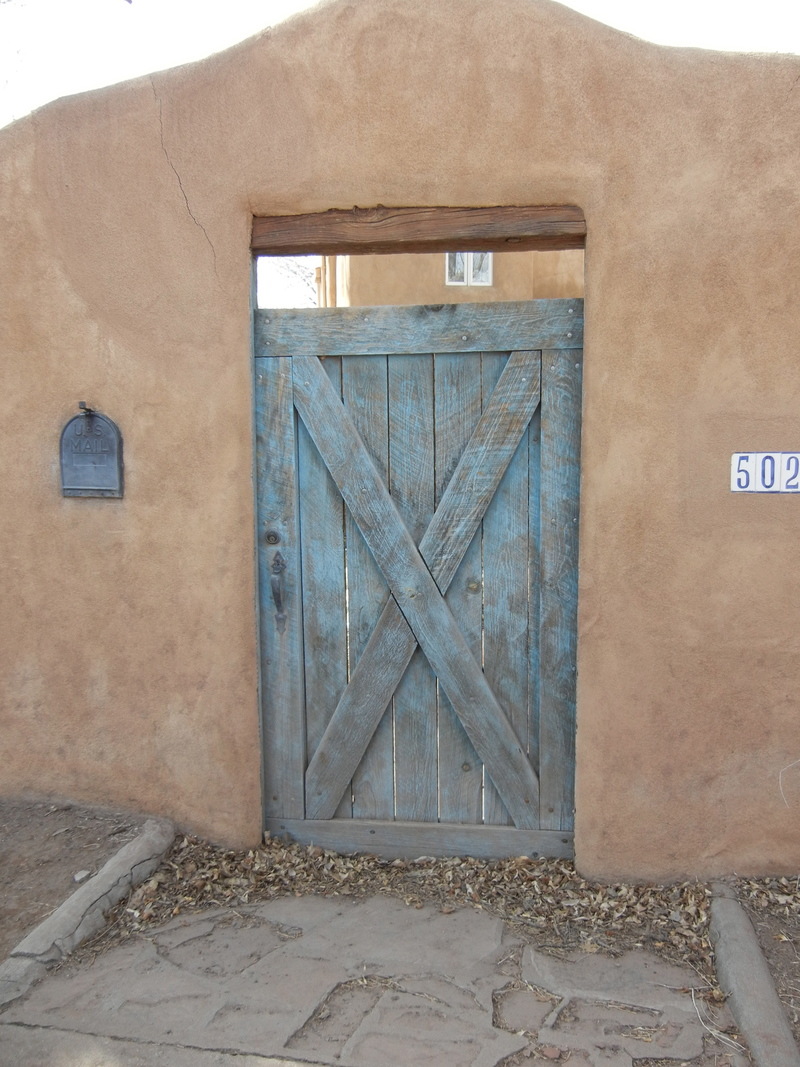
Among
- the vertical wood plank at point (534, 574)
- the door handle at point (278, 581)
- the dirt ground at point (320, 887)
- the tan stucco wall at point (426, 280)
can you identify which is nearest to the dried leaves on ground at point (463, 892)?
the dirt ground at point (320, 887)

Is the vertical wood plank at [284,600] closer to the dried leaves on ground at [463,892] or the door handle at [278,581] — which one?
the door handle at [278,581]

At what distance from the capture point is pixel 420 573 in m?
3.48

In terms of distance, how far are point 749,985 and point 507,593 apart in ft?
5.03

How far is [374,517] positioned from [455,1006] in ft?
5.66

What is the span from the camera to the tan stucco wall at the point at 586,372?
308 cm

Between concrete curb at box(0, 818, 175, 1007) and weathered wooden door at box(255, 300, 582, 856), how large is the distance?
19.8 inches

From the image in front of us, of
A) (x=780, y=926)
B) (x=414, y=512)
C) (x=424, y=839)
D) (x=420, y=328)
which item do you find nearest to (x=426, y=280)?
(x=420, y=328)

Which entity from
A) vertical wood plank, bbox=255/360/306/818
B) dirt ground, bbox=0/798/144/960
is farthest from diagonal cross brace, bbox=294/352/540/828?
dirt ground, bbox=0/798/144/960

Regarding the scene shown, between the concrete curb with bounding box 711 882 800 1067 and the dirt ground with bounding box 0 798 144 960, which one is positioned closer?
the concrete curb with bounding box 711 882 800 1067

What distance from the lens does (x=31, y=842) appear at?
342 centimetres

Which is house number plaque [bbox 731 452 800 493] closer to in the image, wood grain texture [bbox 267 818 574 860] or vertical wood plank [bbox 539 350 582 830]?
vertical wood plank [bbox 539 350 582 830]

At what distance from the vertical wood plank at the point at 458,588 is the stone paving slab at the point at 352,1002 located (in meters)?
0.50

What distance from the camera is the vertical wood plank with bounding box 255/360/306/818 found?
3482mm

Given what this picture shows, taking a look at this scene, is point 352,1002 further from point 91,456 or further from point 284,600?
point 91,456
